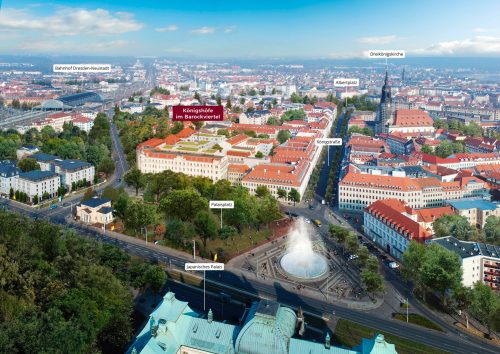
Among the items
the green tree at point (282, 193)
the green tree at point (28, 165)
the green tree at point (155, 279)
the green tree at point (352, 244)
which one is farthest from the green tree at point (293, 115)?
the green tree at point (155, 279)

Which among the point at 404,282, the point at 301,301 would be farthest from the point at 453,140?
the point at 301,301

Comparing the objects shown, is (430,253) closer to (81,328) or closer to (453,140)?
(81,328)

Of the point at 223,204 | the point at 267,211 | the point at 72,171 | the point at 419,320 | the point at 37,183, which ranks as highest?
the point at 223,204

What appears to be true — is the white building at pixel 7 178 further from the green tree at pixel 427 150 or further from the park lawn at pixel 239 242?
the green tree at pixel 427 150

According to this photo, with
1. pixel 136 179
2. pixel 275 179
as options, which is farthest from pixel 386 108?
pixel 136 179

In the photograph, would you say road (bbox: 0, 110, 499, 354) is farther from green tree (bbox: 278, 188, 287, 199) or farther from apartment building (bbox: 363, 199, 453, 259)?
apartment building (bbox: 363, 199, 453, 259)

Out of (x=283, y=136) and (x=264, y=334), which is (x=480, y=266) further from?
(x=283, y=136)
